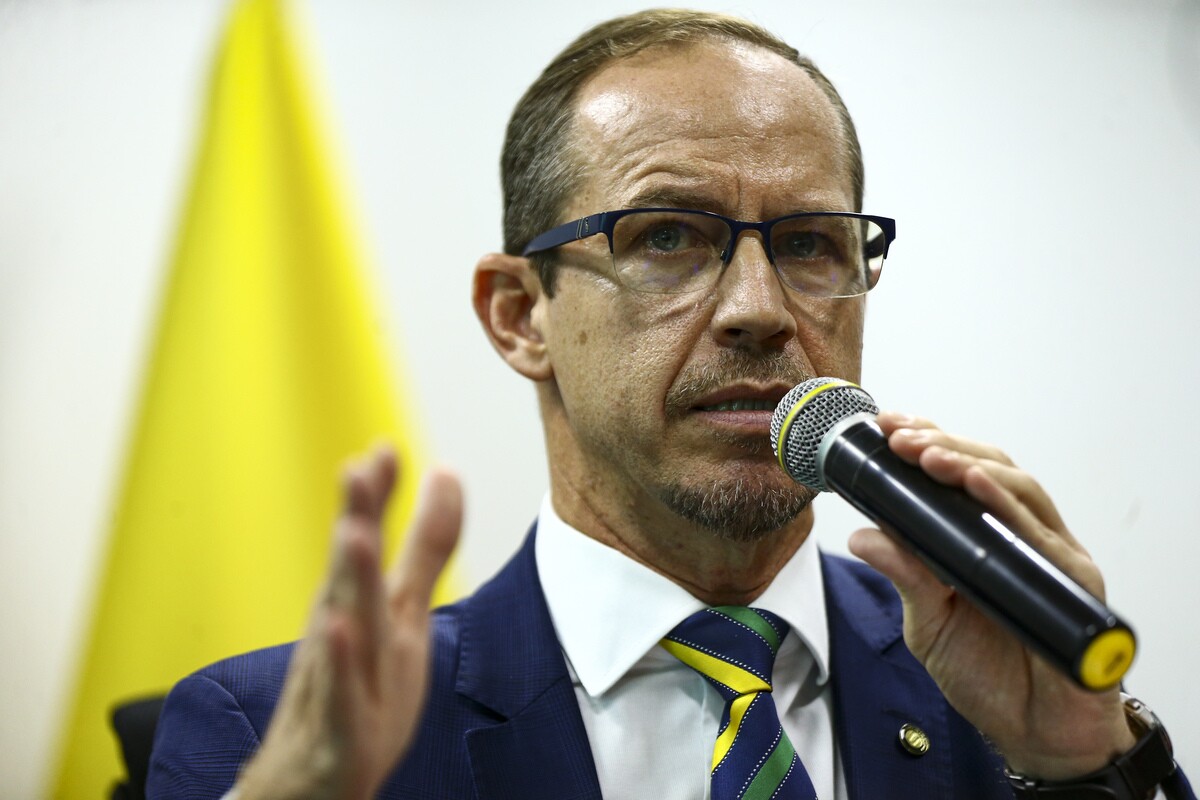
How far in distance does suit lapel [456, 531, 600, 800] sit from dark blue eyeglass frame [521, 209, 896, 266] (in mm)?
597

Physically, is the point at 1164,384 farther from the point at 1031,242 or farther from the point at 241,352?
the point at 241,352

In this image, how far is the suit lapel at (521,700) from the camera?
1.57 meters

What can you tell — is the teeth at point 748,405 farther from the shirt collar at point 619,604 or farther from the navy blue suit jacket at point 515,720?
the navy blue suit jacket at point 515,720

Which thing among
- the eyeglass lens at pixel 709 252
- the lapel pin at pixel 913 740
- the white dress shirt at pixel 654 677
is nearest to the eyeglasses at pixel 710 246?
the eyeglass lens at pixel 709 252

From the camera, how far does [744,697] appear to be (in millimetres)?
→ 1607

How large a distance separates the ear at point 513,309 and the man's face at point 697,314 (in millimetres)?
57

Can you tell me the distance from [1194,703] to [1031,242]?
135 cm

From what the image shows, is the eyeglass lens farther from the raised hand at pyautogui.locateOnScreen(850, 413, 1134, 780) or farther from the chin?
the raised hand at pyautogui.locateOnScreen(850, 413, 1134, 780)

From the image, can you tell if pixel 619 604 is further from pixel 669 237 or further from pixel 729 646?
pixel 669 237

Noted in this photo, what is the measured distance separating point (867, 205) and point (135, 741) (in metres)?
2.31

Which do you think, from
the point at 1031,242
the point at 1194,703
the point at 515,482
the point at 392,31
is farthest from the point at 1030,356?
the point at 392,31

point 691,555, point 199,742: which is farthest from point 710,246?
point 199,742

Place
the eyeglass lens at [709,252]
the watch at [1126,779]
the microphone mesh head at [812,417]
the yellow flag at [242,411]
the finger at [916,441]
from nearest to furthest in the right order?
the finger at [916,441] → the microphone mesh head at [812,417] → the watch at [1126,779] → the eyeglass lens at [709,252] → the yellow flag at [242,411]

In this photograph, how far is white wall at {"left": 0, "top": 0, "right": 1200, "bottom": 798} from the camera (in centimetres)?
263
